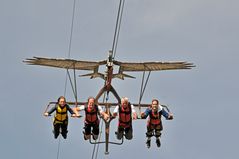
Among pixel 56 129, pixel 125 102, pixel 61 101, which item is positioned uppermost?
Answer: pixel 125 102

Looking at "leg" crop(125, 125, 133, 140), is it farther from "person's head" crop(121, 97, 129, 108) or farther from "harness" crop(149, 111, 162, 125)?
"person's head" crop(121, 97, 129, 108)

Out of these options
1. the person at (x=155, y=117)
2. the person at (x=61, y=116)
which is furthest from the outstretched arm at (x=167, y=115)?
the person at (x=61, y=116)

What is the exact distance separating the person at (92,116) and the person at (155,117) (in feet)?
5.64

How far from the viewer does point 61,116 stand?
24531 mm

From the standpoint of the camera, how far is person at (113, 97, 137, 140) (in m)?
24.2

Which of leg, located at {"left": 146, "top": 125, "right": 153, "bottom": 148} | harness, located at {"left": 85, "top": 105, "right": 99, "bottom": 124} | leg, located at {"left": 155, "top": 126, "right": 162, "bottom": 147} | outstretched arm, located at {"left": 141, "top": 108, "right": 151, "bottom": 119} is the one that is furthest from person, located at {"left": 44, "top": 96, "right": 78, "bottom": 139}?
leg, located at {"left": 155, "top": 126, "right": 162, "bottom": 147}

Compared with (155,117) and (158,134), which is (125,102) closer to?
(155,117)

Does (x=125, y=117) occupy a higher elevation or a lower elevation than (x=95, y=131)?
higher

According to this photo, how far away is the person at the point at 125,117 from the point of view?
24203 millimetres

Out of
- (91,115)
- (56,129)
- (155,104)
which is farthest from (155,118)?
(56,129)

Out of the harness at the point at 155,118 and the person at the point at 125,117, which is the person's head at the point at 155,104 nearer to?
the harness at the point at 155,118

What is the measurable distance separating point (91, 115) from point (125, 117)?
131cm

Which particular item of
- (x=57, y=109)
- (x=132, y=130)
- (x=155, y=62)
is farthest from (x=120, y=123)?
(x=155, y=62)

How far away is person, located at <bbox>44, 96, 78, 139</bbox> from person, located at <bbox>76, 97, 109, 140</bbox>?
55 centimetres
